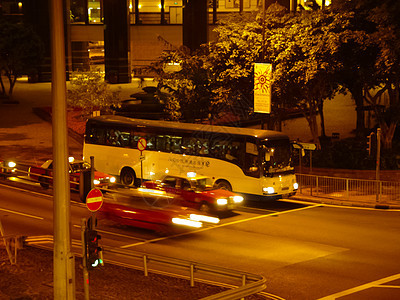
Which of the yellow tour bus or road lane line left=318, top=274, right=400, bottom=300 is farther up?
the yellow tour bus

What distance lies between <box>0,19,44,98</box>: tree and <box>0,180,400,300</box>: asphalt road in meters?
32.5

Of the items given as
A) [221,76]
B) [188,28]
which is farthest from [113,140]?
[188,28]

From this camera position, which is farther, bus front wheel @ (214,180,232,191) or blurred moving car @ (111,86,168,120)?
blurred moving car @ (111,86,168,120)

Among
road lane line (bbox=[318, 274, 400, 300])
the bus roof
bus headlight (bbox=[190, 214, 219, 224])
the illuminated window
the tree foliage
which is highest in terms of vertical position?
the illuminated window

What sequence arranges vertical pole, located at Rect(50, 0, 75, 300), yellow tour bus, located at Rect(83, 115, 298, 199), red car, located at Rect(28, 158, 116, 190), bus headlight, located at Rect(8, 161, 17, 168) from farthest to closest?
bus headlight, located at Rect(8, 161, 17, 168)
red car, located at Rect(28, 158, 116, 190)
yellow tour bus, located at Rect(83, 115, 298, 199)
vertical pole, located at Rect(50, 0, 75, 300)

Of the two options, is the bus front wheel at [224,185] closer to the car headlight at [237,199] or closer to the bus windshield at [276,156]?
the bus windshield at [276,156]

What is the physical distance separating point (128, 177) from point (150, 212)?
9235 millimetres

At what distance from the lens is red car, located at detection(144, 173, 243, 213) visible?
23250mm

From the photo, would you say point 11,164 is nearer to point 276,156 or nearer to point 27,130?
point 276,156

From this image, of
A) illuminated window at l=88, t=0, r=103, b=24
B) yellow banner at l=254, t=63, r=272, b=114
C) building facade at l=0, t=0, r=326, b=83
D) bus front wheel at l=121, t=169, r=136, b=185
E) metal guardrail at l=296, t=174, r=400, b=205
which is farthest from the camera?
illuminated window at l=88, t=0, r=103, b=24

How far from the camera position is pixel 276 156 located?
25.6 meters

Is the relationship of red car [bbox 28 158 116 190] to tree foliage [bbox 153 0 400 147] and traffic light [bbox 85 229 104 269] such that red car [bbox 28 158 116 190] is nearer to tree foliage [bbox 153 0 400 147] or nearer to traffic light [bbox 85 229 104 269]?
tree foliage [bbox 153 0 400 147]

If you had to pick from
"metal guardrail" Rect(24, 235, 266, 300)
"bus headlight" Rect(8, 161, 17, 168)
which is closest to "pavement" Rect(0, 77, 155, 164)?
"bus headlight" Rect(8, 161, 17, 168)

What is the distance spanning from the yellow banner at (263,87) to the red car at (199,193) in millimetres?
4698
